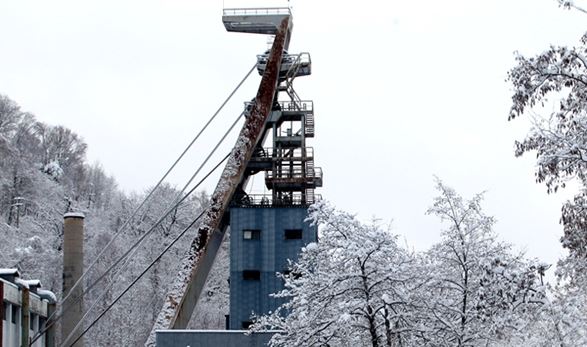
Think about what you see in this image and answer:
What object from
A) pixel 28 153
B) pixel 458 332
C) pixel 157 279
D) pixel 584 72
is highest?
pixel 28 153

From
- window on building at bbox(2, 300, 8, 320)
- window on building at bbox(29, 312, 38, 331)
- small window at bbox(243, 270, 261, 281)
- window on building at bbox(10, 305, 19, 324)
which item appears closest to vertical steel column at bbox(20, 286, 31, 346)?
window on building at bbox(10, 305, 19, 324)

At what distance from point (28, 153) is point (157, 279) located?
23.3m

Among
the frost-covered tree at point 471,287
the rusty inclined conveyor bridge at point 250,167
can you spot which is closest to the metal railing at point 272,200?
the rusty inclined conveyor bridge at point 250,167

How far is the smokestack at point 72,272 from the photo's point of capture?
4220 cm

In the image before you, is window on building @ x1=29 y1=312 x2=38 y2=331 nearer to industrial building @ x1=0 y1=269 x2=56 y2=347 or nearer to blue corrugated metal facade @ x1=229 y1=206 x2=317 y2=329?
industrial building @ x1=0 y1=269 x2=56 y2=347

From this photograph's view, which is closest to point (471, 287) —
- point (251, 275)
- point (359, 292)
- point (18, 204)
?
point (359, 292)

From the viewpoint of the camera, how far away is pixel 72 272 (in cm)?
4300

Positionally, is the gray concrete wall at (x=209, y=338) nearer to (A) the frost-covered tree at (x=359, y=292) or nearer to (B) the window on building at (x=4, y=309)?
(B) the window on building at (x=4, y=309)

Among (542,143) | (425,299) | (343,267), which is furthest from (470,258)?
(542,143)

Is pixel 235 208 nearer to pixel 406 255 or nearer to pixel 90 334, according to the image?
pixel 90 334

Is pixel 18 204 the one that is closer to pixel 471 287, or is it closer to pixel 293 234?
pixel 293 234

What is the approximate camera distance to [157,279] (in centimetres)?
6019

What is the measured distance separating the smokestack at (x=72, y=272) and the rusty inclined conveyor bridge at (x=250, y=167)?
4.46m

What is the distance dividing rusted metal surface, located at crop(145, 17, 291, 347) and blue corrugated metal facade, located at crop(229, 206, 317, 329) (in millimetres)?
1039
